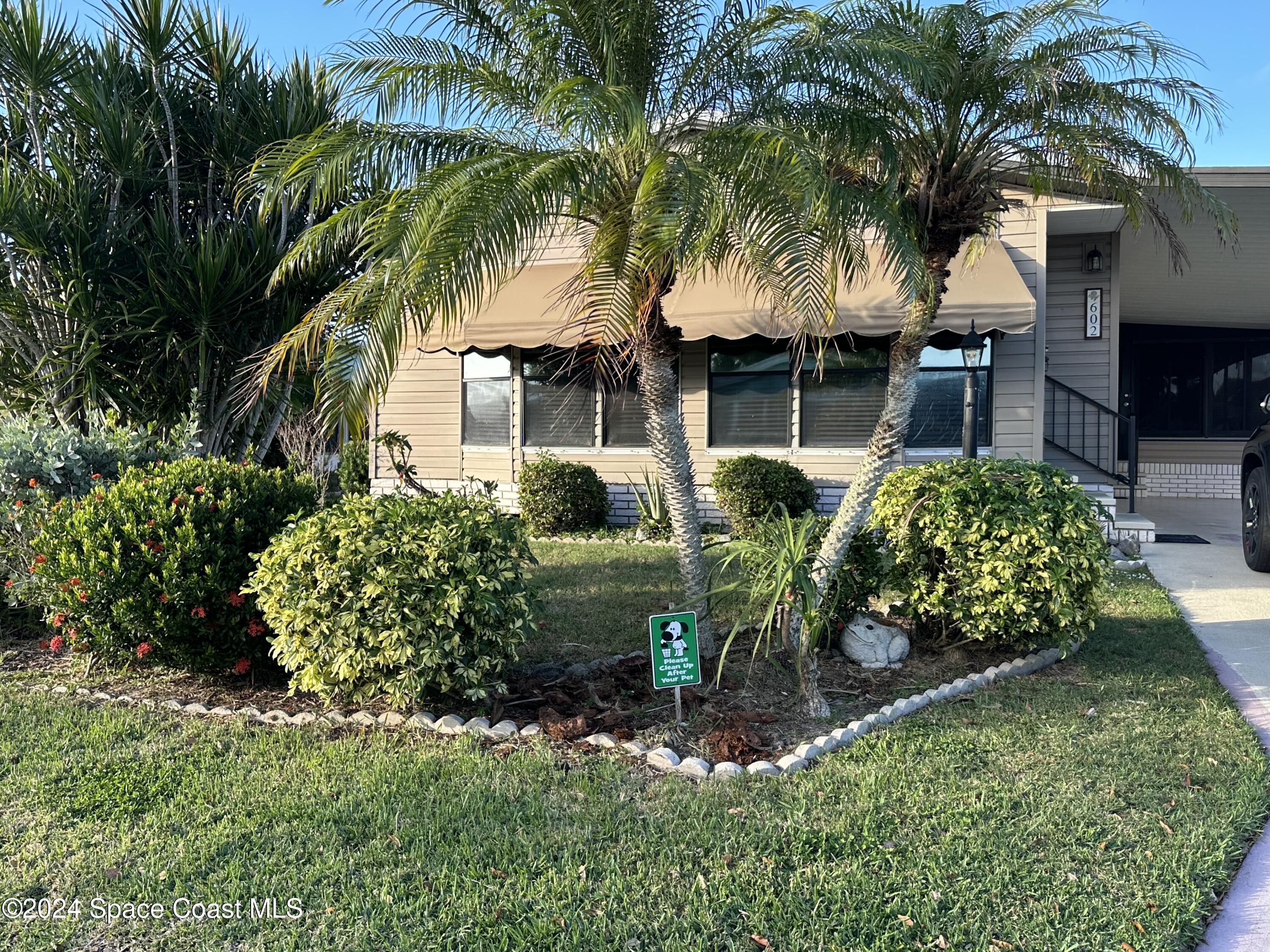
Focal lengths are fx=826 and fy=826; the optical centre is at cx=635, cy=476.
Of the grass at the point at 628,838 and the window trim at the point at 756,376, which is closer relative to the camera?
the grass at the point at 628,838

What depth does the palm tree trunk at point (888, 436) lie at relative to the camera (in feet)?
15.9

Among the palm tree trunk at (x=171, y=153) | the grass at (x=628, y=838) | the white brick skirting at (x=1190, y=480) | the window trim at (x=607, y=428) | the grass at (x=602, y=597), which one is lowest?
the grass at (x=628, y=838)

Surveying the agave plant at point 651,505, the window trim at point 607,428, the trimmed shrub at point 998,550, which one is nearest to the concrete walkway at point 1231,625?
the trimmed shrub at point 998,550

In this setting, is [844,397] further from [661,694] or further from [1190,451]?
[1190,451]

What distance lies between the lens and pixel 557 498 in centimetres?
1032

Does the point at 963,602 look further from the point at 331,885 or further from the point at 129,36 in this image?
the point at 129,36

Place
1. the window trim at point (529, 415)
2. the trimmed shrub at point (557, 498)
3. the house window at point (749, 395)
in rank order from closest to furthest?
the trimmed shrub at point (557, 498), the house window at point (749, 395), the window trim at point (529, 415)

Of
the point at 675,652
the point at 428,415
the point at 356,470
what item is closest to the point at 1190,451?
the point at 428,415

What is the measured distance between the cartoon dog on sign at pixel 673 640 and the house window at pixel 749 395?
263 inches

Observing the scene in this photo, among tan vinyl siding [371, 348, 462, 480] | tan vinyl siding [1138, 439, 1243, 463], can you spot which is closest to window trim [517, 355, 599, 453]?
tan vinyl siding [371, 348, 462, 480]

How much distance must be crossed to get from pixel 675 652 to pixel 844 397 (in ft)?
22.5

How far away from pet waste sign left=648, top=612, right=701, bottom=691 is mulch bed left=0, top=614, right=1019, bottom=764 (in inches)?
10.5

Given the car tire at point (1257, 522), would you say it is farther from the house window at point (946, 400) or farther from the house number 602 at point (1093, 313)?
the house number 602 at point (1093, 313)

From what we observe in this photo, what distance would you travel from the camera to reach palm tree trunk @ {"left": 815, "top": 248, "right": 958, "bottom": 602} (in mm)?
4840
